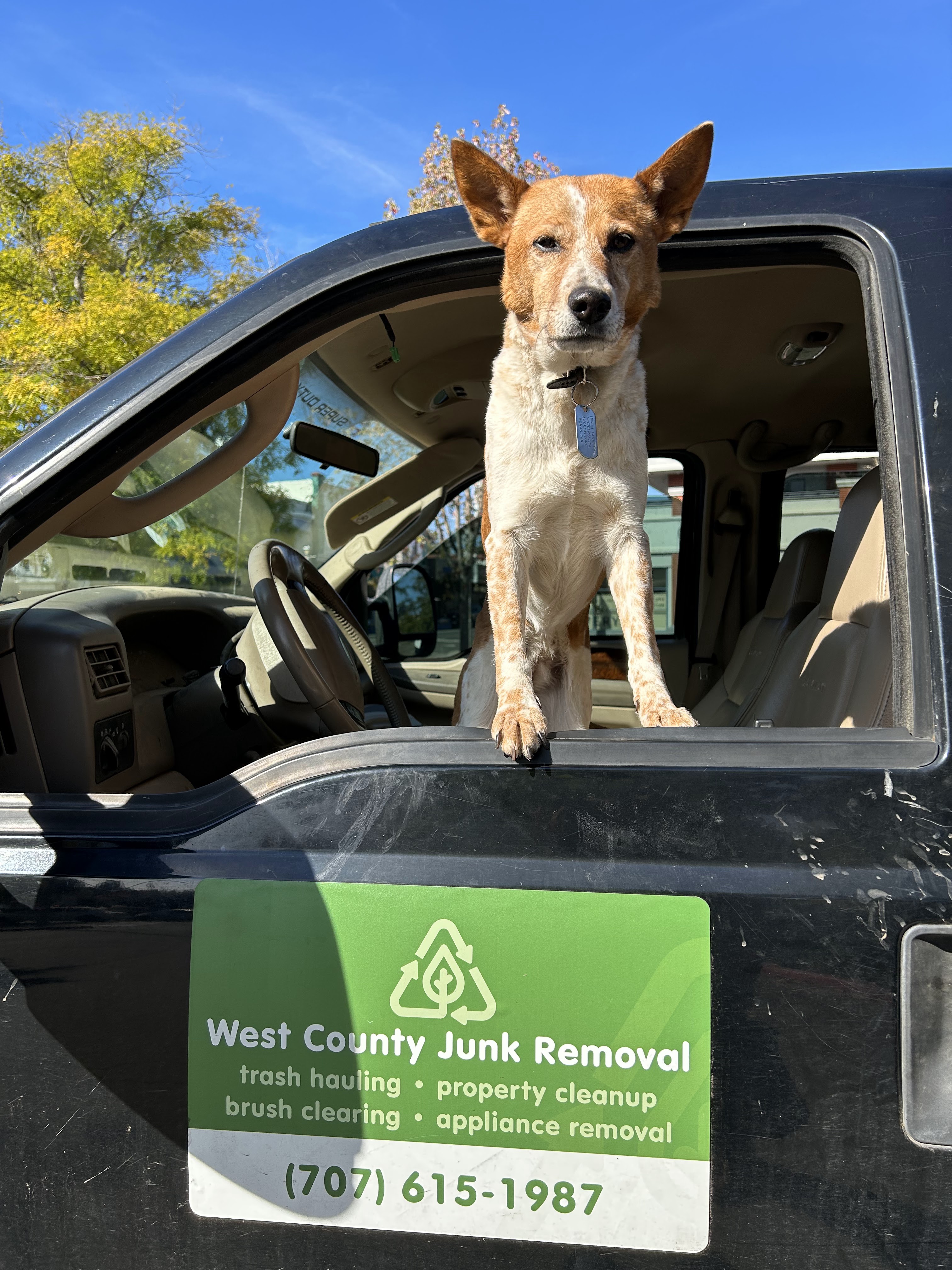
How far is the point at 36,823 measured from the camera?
48.5 inches

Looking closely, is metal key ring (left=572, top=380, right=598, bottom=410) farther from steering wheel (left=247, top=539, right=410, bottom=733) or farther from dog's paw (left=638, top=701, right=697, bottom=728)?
steering wheel (left=247, top=539, right=410, bottom=733)

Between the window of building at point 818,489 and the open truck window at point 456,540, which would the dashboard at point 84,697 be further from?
the window of building at point 818,489

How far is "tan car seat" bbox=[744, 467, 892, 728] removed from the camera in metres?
1.63

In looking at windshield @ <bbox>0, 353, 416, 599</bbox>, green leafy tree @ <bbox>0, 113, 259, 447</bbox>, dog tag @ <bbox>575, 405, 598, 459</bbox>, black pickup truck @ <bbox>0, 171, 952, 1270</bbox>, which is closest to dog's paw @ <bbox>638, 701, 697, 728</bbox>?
black pickup truck @ <bbox>0, 171, 952, 1270</bbox>

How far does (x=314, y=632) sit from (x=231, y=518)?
135 centimetres

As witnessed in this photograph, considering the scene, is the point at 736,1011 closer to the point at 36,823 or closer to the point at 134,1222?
the point at 134,1222

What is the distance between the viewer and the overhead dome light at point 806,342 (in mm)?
2346

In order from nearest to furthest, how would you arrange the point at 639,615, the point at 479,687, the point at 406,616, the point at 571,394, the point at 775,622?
the point at 571,394 → the point at 639,615 → the point at 479,687 → the point at 775,622 → the point at 406,616

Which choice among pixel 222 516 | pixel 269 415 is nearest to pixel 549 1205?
pixel 269 415

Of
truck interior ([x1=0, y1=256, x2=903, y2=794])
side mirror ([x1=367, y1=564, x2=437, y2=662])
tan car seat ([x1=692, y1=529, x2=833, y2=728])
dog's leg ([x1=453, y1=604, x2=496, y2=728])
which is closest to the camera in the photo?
truck interior ([x1=0, y1=256, x2=903, y2=794])

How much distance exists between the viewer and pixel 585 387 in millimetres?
1830

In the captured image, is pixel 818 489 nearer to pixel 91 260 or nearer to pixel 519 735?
pixel 519 735

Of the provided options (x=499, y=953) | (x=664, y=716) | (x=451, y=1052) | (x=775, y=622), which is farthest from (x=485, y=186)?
(x=775, y=622)

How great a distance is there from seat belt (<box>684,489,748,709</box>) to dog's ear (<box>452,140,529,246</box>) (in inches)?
84.5
